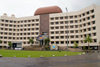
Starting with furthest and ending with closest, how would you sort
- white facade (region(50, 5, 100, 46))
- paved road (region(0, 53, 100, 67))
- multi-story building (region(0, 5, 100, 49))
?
multi-story building (region(0, 5, 100, 49)) → white facade (region(50, 5, 100, 46)) → paved road (region(0, 53, 100, 67))

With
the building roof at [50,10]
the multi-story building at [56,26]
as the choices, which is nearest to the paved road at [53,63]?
the multi-story building at [56,26]

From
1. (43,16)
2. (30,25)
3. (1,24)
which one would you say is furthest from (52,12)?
(1,24)

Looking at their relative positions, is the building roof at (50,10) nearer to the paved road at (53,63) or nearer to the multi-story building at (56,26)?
the multi-story building at (56,26)

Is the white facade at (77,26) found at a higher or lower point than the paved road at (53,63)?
higher

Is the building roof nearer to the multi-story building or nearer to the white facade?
the multi-story building

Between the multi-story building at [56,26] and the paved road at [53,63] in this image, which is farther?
the multi-story building at [56,26]

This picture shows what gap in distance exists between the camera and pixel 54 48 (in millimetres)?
65562

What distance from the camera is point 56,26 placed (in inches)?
2992

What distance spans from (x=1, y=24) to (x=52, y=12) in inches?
1478

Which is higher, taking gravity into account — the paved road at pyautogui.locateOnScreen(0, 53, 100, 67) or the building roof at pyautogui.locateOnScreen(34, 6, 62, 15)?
the building roof at pyautogui.locateOnScreen(34, 6, 62, 15)

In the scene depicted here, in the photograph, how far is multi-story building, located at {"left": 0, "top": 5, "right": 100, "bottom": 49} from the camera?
200 feet

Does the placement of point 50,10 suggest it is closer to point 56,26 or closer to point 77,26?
point 56,26

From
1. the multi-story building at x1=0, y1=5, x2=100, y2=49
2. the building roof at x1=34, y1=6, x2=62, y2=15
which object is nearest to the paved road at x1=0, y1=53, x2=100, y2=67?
the multi-story building at x1=0, y1=5, x2=100, y2=49

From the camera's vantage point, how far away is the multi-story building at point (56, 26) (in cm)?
6096
